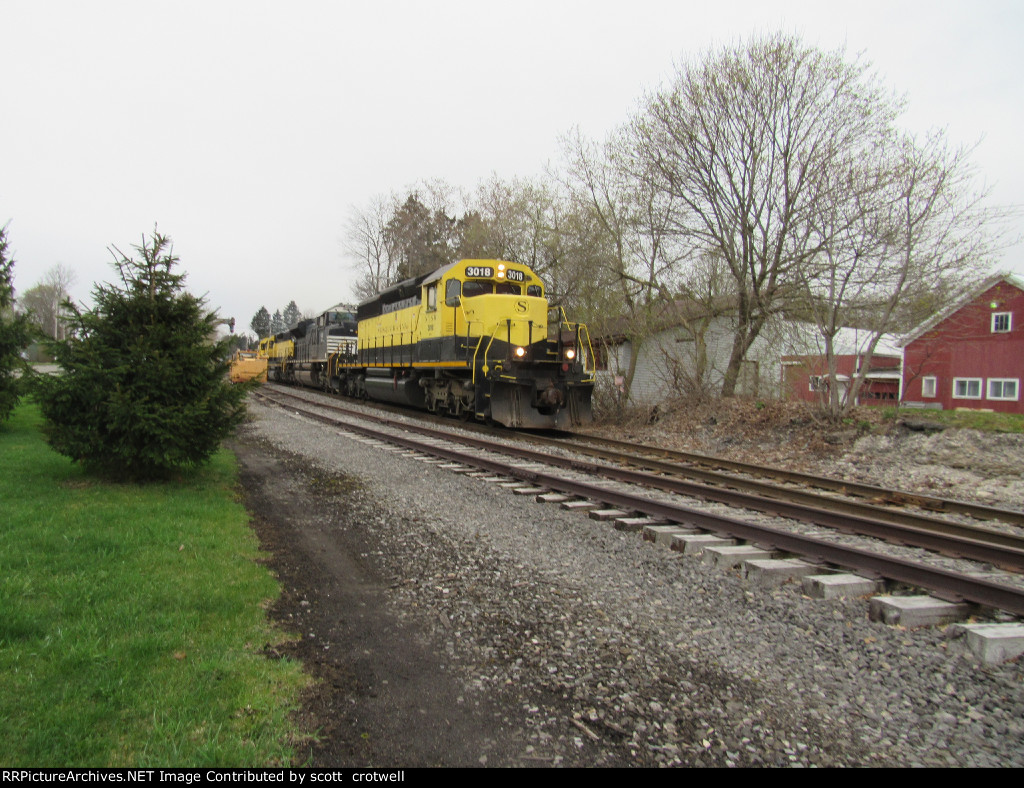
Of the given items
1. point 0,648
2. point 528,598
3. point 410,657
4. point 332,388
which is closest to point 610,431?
point 528,598

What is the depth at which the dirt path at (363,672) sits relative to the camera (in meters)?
2.55

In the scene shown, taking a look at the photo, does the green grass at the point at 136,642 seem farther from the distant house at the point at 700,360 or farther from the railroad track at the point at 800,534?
the distant house at the point at 700,360

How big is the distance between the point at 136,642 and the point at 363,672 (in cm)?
120

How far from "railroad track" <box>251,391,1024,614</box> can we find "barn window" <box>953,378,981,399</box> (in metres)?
26.1

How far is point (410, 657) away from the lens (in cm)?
338

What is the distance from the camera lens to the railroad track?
13.0ft

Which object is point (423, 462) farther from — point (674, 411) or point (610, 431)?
point (674, 411)

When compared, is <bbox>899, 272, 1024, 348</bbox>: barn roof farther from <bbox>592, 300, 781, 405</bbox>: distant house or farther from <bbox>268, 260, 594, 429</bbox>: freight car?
<bbox>268, 260, 594, 429</bbox>: freight car

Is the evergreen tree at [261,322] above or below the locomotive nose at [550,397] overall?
above

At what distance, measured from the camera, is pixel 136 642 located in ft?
10.6

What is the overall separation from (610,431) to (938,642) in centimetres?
1129

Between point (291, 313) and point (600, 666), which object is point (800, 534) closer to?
point (600, 666)

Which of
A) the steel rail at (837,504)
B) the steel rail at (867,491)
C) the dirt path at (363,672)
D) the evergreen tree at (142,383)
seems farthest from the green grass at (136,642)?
the steel rail at (867,491)

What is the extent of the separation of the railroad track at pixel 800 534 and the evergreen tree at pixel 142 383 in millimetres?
3760
